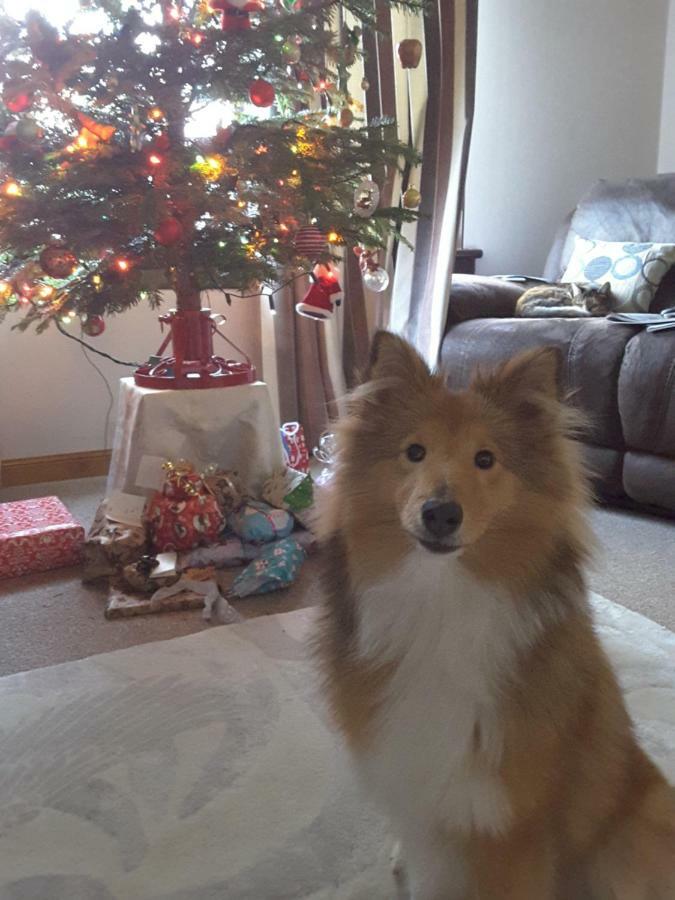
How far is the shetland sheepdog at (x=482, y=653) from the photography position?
3.44 ft

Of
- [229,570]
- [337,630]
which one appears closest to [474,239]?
[229,570]

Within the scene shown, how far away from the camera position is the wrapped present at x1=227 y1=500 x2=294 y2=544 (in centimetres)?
261

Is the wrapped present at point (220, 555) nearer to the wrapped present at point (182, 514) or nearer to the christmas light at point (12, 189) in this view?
the wrapped present at point (182, 514)

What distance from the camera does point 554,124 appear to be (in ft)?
15.3

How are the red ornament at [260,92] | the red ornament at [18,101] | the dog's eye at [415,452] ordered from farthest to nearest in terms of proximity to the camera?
1. the red ornament at [260,92]
2. the red ornament at [18,101]
3. the dog's eye at [415,452]

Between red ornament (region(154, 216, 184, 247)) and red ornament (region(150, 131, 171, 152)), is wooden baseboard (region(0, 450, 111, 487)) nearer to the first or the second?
red ornament (region(154, 216, 184, 247))

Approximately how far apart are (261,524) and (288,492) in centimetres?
20

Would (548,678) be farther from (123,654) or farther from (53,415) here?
(53,415)

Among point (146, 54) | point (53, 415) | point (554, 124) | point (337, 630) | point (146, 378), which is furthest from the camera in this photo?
point (554, 124)

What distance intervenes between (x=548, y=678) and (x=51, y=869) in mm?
905

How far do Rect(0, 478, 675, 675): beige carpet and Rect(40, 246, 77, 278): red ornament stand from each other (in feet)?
3.26

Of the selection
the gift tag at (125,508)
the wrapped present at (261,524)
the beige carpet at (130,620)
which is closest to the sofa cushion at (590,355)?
the beige carpet at (130,620)

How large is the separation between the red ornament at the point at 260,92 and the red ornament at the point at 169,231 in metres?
0.45

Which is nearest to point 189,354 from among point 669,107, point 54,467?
point 54,467
